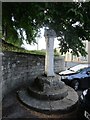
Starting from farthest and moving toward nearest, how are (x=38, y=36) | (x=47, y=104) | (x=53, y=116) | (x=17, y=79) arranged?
1. (x=38, y=36)
2. (x=17, y=79)
3. (x=47, y=104)
4. (x=53, y=116)

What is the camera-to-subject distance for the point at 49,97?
620cm

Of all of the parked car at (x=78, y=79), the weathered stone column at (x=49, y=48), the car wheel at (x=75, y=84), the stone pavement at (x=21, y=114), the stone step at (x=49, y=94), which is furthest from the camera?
the parked car at (x=78, y=79)

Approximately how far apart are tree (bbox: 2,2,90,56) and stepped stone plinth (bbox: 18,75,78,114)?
133 centimetres

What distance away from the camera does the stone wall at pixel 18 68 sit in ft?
21.2

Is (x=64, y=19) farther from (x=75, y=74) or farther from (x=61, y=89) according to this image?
(x=75, y=74)

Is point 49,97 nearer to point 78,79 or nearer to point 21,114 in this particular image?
point 21,114

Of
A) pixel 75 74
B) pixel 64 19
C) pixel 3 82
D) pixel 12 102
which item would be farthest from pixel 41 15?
pixel 75 74

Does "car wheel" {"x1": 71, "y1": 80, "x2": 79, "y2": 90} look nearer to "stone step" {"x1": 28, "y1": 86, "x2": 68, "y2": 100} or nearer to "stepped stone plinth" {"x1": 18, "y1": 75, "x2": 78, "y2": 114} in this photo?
"stepped stone plinth" {"x1": 18, "y1": 75, "x2": 78, "y2": 114}

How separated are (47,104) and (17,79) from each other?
2.14m

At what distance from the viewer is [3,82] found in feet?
20.5

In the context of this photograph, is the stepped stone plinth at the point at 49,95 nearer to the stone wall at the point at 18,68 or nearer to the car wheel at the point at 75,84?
the stone wall at the point at 18,68

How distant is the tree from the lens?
5070 mm

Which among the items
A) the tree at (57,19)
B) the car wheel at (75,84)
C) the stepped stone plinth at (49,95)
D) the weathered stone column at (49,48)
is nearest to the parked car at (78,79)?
the car wheel at (75,84)

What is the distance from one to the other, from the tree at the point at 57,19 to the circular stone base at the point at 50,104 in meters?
1.75
